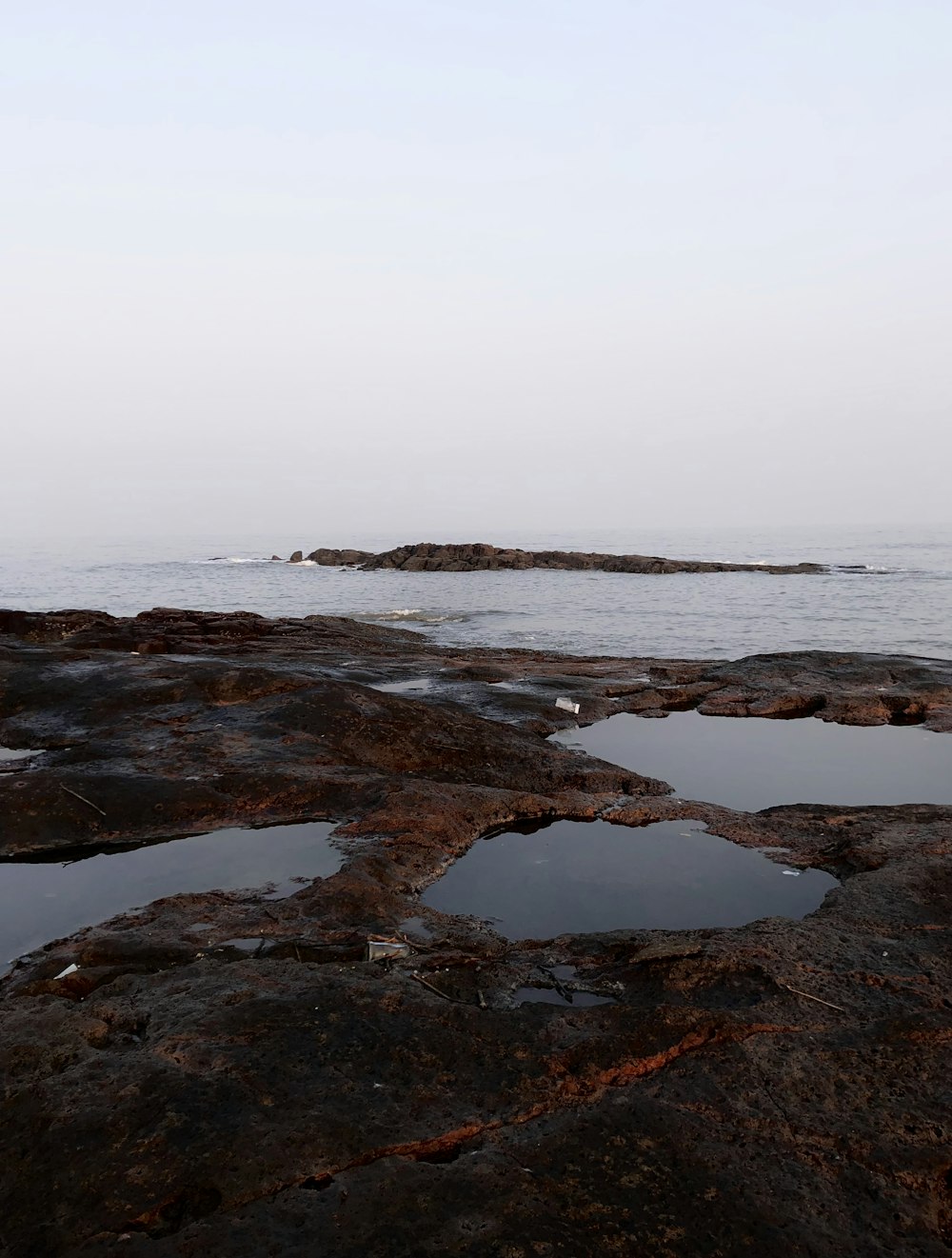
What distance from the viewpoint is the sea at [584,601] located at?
2597 cm

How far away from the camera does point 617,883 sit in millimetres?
6152

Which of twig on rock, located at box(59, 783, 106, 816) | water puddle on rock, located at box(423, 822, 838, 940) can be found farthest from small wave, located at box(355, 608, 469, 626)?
water puddle on rock, located at box(423, 822, 838, 940)

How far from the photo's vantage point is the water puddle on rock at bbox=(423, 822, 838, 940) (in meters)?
5.55

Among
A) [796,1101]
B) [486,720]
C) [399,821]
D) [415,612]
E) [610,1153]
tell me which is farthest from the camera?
[415,612]

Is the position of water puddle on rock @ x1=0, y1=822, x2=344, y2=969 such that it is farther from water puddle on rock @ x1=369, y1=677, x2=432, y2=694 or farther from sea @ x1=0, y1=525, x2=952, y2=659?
sea @ x1=0, y1=525, x2=952, y2=659

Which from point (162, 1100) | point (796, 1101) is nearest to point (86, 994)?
point (162, 1100)

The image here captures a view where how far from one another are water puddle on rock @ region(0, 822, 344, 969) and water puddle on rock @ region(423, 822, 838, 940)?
49.0 inches

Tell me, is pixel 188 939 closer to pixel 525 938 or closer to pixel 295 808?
pixel 525 938

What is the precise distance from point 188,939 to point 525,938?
2.11 meters

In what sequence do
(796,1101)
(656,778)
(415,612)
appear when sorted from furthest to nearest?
1. (415,612)
2. (656,778)
3. (796,1101)

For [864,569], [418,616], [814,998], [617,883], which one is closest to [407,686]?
[617,883]

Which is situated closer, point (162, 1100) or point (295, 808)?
point (162, 1100)

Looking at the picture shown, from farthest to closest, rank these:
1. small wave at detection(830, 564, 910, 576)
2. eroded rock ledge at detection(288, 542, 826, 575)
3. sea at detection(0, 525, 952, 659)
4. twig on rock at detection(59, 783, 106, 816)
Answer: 1. eroded rock ledge at detection(288, 542, 826, 575)
2. small wave at detection(830, 564, 910, 576)
3. sea at detection(0, 525, 952, 659)
4. twig on rock at detection(59, 783, 106, 816)

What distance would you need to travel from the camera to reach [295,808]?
7.64m
